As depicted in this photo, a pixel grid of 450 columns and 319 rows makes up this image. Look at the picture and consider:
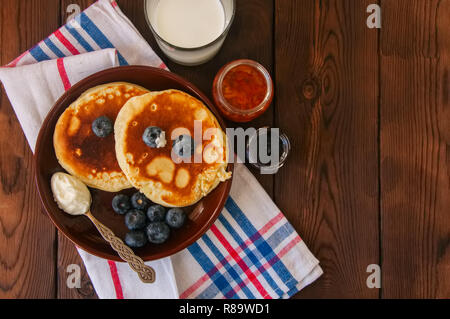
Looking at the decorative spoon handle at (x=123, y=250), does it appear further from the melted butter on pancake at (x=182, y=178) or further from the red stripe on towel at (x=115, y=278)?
the melted butter on pancake at (x=182, y=178)

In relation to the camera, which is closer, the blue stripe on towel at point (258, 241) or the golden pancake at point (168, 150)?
the golden pancake at point (168, 150)

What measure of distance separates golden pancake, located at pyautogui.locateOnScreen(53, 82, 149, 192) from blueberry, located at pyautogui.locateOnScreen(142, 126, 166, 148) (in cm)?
11

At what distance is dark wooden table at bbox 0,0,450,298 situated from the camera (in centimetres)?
133

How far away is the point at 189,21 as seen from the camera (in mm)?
1228

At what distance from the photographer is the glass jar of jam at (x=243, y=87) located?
1.26m

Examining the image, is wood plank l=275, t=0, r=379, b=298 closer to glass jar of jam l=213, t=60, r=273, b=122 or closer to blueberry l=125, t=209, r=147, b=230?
glass jar of jam l=213, t=60, r=273, b=122

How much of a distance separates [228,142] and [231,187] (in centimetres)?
16

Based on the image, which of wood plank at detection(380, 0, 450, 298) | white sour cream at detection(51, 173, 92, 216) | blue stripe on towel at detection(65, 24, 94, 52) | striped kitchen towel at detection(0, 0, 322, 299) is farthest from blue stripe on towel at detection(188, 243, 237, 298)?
blue stripe on towel at detection(65, 24, 94, 52)

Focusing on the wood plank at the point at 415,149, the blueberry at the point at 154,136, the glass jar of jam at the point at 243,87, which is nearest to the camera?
the blueberry at the point at 154,136

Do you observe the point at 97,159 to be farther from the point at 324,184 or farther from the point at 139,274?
the point at 324,184

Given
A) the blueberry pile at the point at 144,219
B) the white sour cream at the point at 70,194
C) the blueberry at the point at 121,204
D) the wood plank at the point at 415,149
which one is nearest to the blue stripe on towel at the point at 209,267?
the blueberry pile at the point at 144,219

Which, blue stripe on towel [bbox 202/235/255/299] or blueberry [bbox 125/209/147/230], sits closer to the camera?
blueberry [bbox 125/209/147/230]

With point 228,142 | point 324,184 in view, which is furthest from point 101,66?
point 324,184

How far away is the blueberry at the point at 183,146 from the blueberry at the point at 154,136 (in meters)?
0.04
